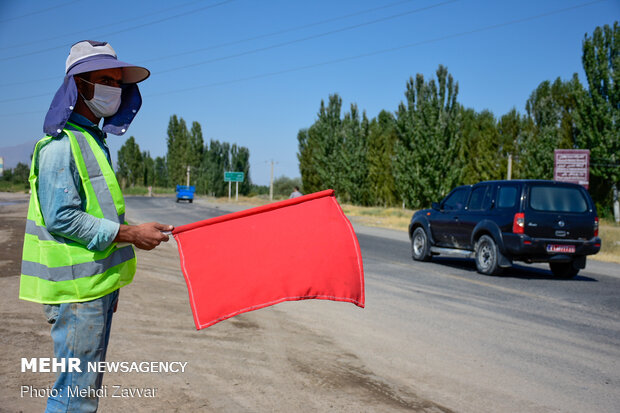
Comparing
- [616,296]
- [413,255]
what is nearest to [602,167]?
[413,255]

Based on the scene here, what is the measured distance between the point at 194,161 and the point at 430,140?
64014mm

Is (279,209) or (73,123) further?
(279,209)

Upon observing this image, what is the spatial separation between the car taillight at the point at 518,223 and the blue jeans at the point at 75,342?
11027 millimetres

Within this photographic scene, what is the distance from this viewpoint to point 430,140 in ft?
147

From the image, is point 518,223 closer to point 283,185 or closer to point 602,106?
point 602,106

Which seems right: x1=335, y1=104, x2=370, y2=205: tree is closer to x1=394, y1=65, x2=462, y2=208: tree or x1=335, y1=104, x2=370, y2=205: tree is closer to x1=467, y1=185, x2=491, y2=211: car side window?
x1=394, y1=65, x2=462, y2=208: tree

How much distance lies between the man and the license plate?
11.1m

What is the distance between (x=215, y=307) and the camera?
3287 mm

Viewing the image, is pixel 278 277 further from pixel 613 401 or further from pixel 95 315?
pixel 613 401

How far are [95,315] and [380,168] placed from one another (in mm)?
54309

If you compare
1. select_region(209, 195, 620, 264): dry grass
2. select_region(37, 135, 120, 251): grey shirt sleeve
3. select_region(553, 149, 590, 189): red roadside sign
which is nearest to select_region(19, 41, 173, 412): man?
select_region(37, 135, 120, 251): grey shirt sleeve

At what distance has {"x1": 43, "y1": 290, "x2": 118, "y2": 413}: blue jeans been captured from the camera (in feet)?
8.57

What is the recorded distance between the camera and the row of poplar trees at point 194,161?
98.8 m

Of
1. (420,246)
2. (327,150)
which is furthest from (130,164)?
(420,246)
